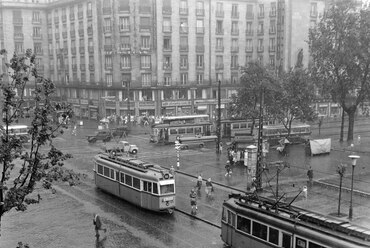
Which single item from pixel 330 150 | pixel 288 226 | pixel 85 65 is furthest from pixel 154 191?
pixel 85 65

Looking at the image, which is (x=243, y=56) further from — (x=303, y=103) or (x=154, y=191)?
(x=154, y=191)

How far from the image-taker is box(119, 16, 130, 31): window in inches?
2849

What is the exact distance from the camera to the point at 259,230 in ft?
61.8

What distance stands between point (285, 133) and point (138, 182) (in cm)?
3325

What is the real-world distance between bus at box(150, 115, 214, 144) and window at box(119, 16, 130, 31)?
23.1m

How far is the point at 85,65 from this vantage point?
266ft

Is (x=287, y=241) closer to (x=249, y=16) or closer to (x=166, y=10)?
(x=166, y=10)

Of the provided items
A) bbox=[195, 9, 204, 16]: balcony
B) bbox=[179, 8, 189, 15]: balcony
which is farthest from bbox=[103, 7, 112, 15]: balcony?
bbox=[195, 9, 204, 16]: balcony

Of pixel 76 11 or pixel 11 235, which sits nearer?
pixel 11 235

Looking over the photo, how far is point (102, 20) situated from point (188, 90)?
1868 centimetres

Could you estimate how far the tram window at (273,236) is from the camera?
1790 cm

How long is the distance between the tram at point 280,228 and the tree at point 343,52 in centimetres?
3338

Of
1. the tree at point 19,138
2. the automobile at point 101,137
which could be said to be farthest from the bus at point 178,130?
the tree at point 19,138

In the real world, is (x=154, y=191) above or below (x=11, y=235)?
above
